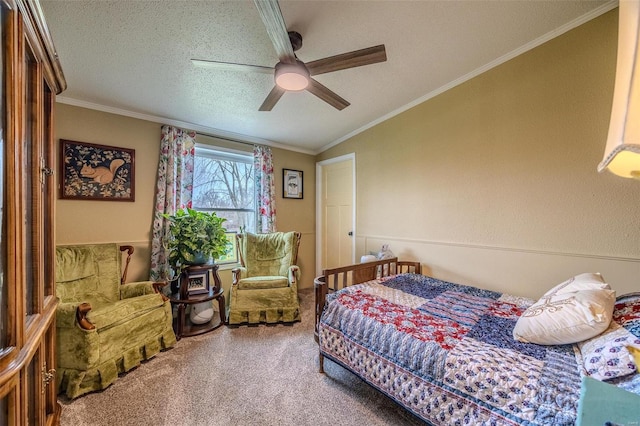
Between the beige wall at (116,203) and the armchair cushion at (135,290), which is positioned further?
the beige wall at (116,203)

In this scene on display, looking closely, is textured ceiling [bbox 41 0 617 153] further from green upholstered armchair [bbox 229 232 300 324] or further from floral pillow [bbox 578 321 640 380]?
floral pillow [bbox 578 321 640 380]

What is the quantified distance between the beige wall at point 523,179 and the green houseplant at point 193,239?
2.18 metres

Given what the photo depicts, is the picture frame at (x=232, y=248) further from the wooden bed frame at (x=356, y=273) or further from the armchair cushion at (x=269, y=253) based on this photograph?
the wooden bed frame at (x=356, y=273)

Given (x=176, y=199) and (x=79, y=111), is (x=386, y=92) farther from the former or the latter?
(x=79, y=111)

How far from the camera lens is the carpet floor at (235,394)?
1569 mm

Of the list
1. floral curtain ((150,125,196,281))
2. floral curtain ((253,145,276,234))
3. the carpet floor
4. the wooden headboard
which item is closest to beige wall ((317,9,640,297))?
the wooden headboard

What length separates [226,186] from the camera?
357 centimetres

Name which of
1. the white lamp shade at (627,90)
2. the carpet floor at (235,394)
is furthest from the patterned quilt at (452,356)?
the white lamp shade at (627,90)

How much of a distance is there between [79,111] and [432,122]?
367 centimetres

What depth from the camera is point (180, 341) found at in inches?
97.5

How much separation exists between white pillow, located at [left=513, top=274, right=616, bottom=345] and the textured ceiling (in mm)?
1940

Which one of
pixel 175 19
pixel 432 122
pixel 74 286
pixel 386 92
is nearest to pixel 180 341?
pixel 74 286

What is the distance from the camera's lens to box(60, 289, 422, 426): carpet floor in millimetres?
1569

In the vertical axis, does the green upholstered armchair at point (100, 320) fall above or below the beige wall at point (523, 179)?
below
